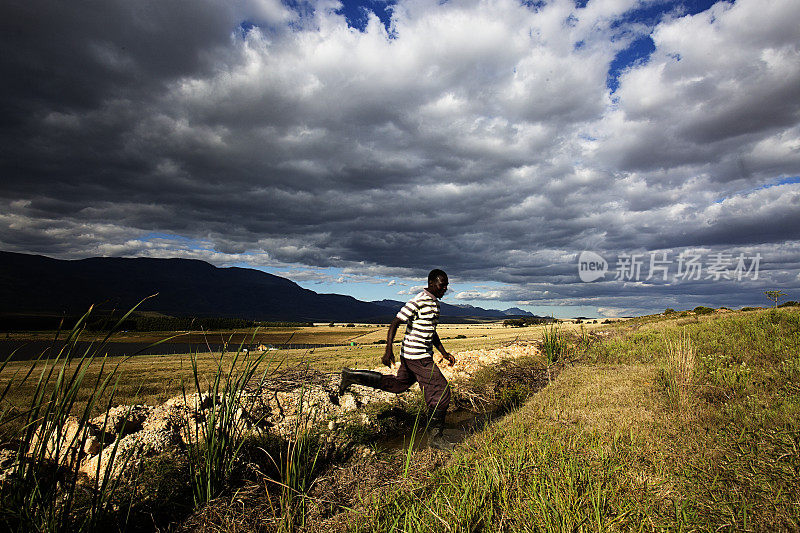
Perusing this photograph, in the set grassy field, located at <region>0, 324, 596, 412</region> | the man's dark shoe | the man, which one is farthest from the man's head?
grassy field, located at <region>0, 324, 596, 412</region>

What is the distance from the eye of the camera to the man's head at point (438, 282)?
633 centimetres

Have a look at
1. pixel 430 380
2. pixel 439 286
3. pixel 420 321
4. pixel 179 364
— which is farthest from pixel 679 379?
pixel 179 364

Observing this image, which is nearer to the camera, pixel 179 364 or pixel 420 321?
pixel 420 321

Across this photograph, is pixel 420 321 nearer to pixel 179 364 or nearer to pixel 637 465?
pixel 637 465

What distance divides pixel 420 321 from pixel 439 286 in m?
0.64

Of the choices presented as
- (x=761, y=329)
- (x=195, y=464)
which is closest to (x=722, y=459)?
(x=195, y=464)

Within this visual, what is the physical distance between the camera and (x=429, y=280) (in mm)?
6410

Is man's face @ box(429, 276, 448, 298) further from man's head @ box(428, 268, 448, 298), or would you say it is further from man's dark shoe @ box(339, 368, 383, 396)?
man's dark shoe @ box(339, 368, 383, 396)

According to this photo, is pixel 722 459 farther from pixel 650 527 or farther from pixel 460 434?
pixel 460 434

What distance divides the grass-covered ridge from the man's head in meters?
2.20

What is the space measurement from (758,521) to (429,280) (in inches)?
175

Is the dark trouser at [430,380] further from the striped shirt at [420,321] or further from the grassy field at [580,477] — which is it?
the grassy field at [580,477]

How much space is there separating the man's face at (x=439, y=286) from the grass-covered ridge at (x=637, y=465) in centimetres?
218

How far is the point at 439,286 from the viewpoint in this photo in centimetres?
633
